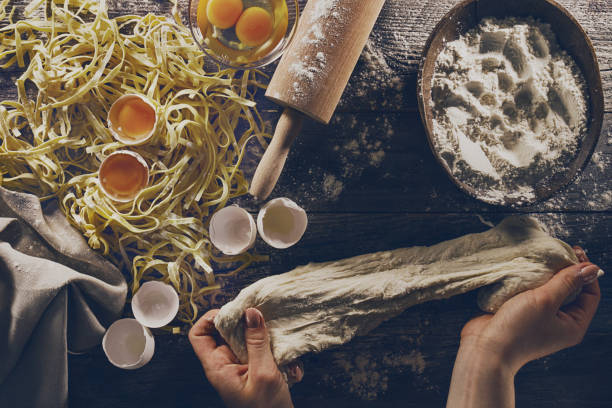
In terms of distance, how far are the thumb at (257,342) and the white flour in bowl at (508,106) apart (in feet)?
2.15

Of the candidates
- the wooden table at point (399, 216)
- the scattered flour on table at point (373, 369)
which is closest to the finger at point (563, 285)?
the wooden table at point (399, 216)

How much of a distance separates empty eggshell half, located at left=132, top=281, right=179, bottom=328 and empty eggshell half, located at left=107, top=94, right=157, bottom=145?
0.41 metres

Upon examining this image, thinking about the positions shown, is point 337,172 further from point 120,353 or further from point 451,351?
point 120,353

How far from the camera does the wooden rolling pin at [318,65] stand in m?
0.99

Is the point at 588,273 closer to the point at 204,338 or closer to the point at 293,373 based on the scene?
the point at 293,373

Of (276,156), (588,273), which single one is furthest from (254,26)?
(588,273)

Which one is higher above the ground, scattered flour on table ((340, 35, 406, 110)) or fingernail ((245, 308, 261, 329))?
scattered flour on table ((340, 35, 406, 110))

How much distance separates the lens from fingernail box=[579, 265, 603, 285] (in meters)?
1.08

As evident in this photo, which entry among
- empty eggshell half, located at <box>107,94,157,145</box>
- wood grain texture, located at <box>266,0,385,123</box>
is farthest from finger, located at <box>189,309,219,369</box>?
wood grain texture, located at <box>266,0,385,123</box>

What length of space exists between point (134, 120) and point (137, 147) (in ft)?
0.25

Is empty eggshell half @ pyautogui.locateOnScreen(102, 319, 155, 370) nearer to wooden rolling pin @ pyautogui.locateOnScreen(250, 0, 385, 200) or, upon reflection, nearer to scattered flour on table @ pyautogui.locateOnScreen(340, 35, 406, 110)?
wooden rolling pin @ pyautogui.locateOnScreen(250, 0, 385, 200)

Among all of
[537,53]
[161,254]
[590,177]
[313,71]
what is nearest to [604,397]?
[590,177]

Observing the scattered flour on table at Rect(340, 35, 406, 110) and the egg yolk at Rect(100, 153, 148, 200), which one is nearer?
the egg yolk at Rect(100, 153, 148, 200)

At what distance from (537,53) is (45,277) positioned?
1.42 m
